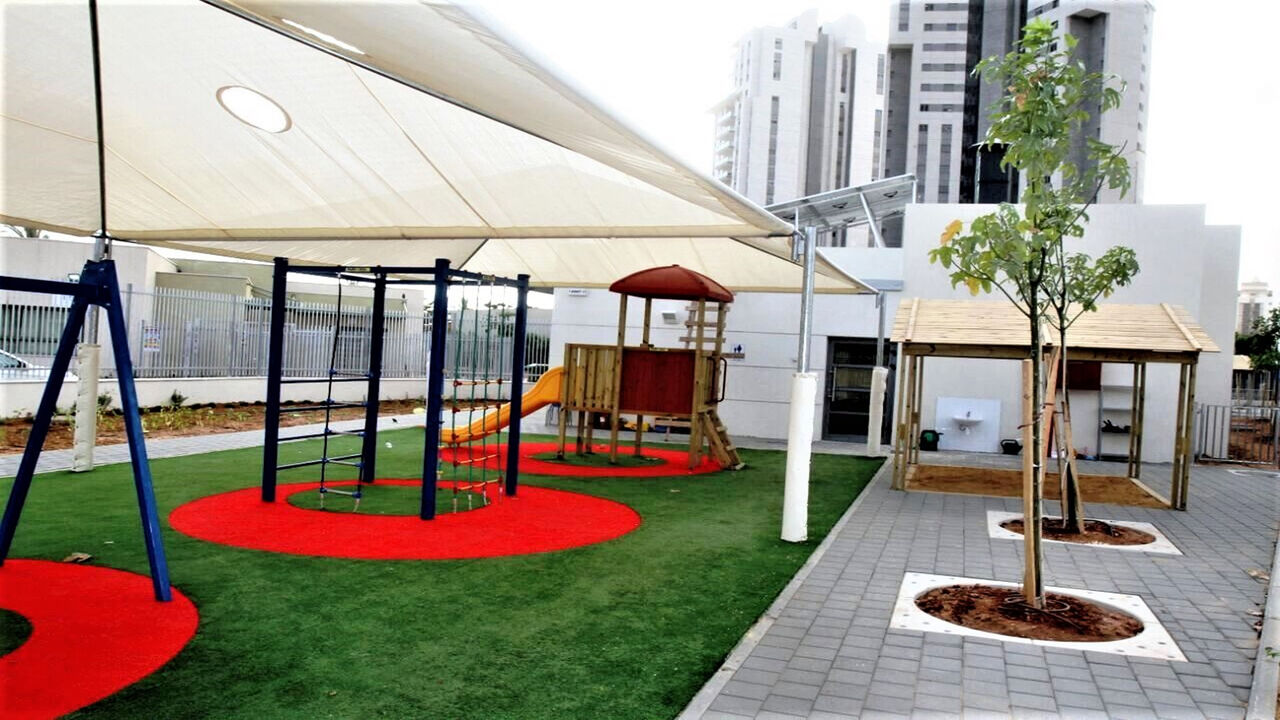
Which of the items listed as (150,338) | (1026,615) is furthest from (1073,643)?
(150,338)

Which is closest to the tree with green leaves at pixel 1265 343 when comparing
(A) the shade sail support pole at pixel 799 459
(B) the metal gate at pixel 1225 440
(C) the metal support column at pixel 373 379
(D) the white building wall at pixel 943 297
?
(B) the metal gate at pixel 1225 440

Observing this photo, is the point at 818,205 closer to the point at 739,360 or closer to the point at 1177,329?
the point at 739,360

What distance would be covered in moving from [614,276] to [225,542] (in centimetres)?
882

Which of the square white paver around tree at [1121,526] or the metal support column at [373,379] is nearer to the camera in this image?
the square white paver around tree at [1121,526]

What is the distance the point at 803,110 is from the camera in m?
93.5

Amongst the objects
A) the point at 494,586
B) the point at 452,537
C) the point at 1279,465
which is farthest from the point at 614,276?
the point at 1279,465

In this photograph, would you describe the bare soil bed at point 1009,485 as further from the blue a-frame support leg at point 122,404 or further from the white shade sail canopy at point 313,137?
the blue a-frame support leg at point 122,404

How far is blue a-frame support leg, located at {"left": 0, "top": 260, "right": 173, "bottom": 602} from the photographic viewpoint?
526cm

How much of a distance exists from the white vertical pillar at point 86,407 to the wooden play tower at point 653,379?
5975mm

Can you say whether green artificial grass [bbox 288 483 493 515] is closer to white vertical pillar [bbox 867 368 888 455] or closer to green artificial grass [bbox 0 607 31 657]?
green artificial grass [bbox 0 607 31 657]

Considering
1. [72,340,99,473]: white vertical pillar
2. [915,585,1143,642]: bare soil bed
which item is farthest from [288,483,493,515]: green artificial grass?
[915,585,1143,642]: bare soil bed

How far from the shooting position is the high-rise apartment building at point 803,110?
91.4 meters

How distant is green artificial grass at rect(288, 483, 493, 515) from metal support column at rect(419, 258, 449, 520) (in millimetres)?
355

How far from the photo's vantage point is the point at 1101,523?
9.47m
